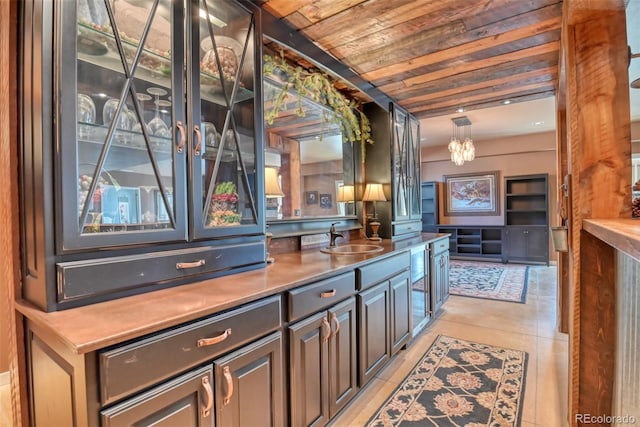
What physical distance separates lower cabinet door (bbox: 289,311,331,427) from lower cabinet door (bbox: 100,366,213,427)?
1.50 feet

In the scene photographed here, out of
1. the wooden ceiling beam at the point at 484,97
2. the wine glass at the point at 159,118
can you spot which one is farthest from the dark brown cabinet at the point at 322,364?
the wooden ceiling beam at the point at 484,97

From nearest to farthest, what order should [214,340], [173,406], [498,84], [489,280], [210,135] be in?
[173,406]
[214,340]
[210,135]
[498,84]
[489,280]

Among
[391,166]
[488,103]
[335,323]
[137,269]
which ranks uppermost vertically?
[488,103]

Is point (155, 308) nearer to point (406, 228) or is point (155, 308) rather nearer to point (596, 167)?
point (596, 167)

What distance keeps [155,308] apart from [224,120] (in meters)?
0.97

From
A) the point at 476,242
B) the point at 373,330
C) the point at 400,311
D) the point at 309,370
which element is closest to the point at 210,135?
the point at 309,370

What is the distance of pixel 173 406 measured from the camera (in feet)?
3.32

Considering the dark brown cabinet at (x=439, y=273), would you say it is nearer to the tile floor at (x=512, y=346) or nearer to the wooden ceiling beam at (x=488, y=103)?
the tile floor at (x=512, y=346)

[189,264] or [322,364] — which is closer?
[189,264]

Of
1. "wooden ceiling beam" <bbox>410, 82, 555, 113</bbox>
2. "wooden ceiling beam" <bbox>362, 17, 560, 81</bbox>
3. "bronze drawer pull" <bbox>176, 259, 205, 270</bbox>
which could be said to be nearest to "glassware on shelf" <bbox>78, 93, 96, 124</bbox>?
"bronze drawer pull" <bbox>176, 259, 205, 270</bbox>

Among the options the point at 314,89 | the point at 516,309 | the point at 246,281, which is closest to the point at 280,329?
the point at 246,281

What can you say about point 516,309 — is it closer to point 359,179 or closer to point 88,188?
point 359,179

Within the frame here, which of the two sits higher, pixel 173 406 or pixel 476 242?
pixel 173 406

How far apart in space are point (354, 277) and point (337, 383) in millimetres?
600
